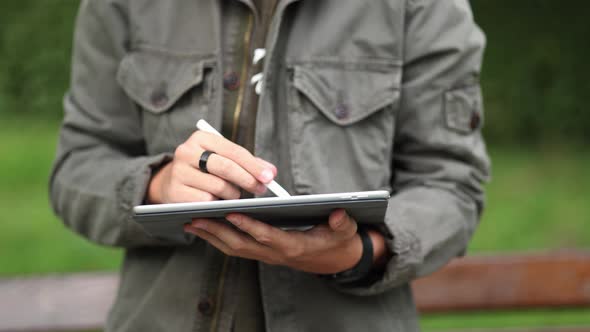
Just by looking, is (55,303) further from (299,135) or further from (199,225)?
(199,225)

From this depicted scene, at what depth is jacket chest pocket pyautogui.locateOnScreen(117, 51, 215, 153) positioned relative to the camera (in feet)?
5.93

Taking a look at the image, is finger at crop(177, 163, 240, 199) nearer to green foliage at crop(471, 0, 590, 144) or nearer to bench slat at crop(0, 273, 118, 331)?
bench slat at crop(0, 273, 118, 331)

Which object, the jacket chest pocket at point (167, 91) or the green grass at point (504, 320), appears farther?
the green grass at point (504, 320)

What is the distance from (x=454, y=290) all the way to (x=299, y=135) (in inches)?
63.3

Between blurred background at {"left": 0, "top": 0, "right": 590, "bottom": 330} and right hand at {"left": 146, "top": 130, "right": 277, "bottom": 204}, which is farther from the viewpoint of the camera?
blurred background at {"left": 0, "top": 0, "right": 590, "bottom": 330}

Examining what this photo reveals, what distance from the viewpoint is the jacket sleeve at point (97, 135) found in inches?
74.0

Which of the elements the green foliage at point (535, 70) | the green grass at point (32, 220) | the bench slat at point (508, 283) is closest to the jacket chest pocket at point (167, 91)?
the bench slat at point (508, 283)

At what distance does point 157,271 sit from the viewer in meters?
1.86

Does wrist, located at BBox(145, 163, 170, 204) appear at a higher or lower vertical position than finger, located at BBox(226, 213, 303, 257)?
lower

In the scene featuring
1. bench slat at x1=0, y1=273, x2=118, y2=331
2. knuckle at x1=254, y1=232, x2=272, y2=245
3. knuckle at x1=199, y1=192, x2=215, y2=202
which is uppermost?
knuckle at x1=199, y1=192, x2=215, y2=202

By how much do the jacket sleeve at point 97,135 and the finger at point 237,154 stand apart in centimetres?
32

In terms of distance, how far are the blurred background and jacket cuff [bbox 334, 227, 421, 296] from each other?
212 centimetres

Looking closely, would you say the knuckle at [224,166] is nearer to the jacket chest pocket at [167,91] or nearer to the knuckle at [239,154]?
the knuckle at [239,154]

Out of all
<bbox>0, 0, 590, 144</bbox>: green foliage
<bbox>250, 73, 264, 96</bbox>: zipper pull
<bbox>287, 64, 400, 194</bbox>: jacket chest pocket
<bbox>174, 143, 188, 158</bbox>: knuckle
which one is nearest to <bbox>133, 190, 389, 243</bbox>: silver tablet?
<bbox>174, 143, 188, 158</bbox>: knuckle
